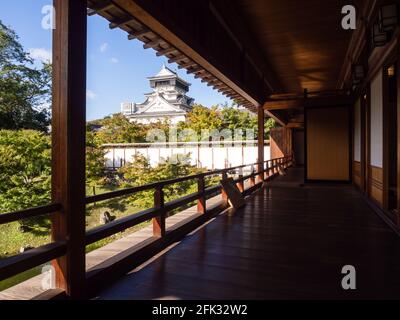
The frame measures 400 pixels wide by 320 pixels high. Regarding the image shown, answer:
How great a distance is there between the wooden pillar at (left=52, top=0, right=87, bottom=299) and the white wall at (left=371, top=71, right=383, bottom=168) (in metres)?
4.00

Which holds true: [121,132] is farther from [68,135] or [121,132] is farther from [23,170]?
[68,135]

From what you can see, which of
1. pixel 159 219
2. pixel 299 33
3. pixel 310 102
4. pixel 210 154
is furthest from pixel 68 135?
pixel 210 154

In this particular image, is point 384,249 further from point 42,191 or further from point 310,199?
point 42,191

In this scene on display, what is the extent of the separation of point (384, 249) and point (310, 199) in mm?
3076

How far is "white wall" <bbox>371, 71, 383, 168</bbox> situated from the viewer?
416cm

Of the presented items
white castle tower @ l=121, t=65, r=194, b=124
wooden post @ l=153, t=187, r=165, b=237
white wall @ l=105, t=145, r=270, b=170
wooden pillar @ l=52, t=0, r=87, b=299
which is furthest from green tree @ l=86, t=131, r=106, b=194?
white castle tower @ l=121, t=65, r=194, b=124

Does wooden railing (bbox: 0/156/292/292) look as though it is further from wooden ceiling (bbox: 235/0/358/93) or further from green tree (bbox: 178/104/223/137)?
green tree (bbox: 178/104/223/137)

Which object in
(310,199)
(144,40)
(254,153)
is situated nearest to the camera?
(144,40)

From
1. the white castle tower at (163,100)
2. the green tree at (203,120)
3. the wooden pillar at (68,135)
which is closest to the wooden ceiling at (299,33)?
the wooden pillar at (68,135)

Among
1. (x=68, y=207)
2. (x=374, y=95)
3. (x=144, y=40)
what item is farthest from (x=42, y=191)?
(x=374, y=95)

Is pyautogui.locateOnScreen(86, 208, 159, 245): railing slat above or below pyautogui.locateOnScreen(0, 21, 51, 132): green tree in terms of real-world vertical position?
below

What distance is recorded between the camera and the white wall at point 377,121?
416cm

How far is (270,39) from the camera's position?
5336 mm
